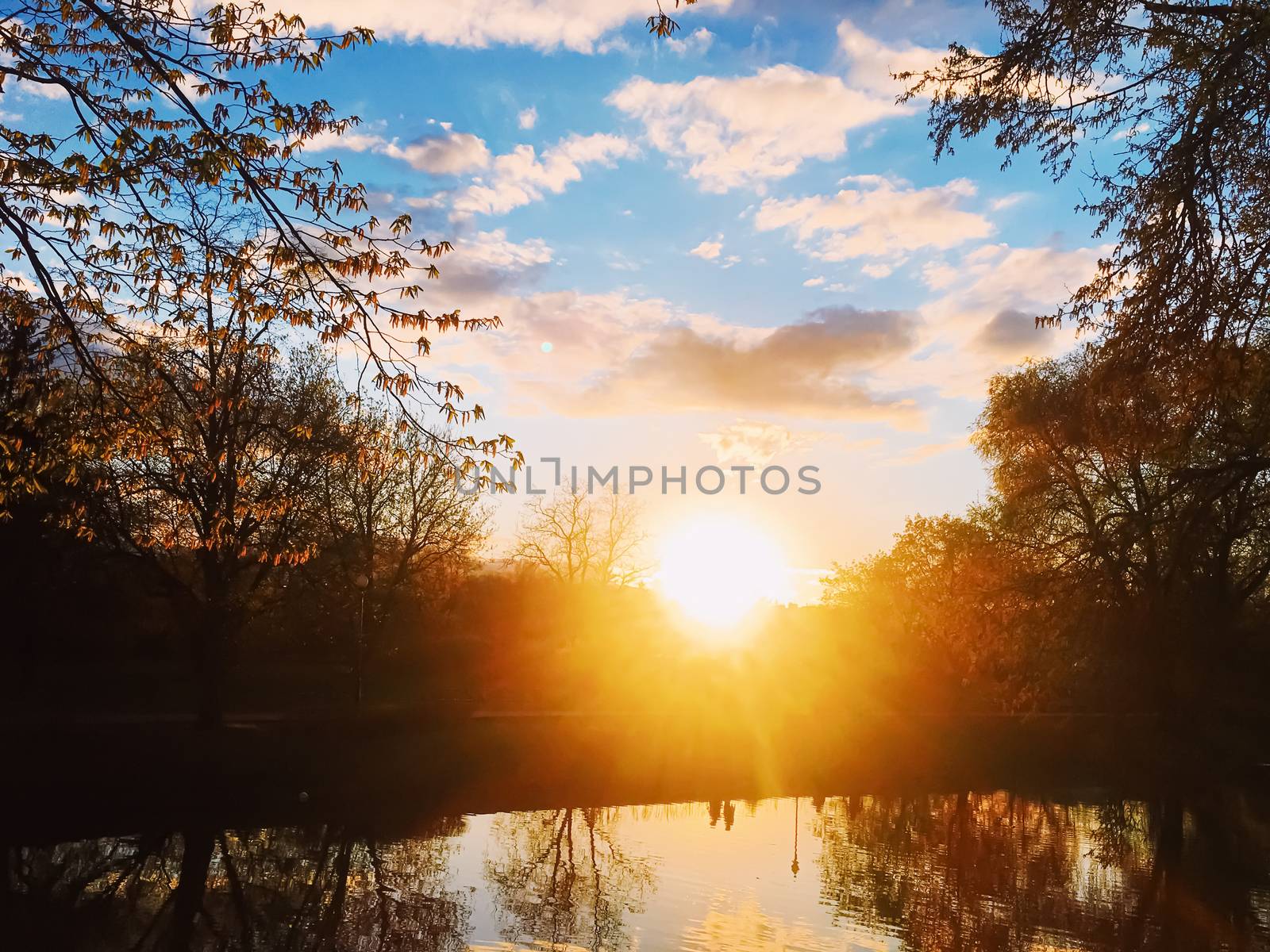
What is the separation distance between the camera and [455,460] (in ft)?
29.0

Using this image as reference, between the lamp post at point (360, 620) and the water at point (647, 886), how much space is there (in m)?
15.2

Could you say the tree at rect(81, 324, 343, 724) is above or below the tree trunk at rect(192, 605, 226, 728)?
above

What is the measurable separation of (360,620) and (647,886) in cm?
2165

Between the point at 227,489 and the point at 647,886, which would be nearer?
the point at 647,886

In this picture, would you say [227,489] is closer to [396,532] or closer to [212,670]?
[212,670]

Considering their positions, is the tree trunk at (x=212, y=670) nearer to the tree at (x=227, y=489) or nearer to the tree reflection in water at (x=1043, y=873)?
the tree at (x=227, y=489)

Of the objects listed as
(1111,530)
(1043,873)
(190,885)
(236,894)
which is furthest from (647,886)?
(1111,530)

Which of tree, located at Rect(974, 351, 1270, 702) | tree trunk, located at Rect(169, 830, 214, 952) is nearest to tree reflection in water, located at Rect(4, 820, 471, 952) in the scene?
tree trunk, located at Rect(169, 830, 214, 952)

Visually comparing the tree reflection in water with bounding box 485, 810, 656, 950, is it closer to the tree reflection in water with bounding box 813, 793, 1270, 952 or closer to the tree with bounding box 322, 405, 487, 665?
the tree reflection in water with bounding box 813, 793, 1270, 952

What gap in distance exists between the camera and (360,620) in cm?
3431

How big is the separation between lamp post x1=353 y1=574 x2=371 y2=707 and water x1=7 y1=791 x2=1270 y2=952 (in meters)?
15.2

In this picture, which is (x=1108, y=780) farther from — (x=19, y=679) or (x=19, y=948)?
(x=19, y=679)

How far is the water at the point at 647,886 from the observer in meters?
12.2

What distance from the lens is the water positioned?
12.2m
